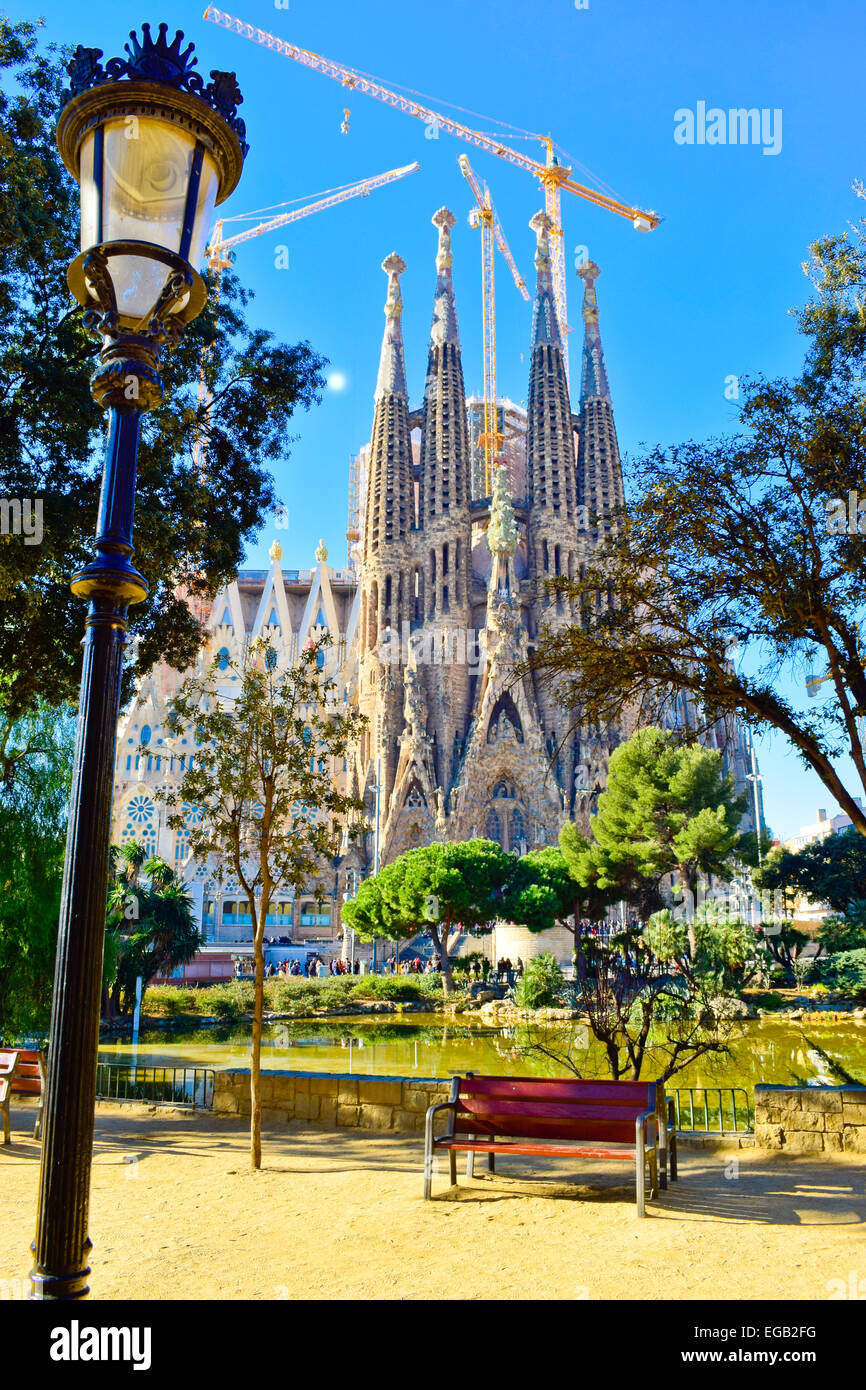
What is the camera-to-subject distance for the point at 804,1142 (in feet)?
23.2

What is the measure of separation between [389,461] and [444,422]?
3.43 m

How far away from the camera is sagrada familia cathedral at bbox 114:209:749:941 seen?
45312mm

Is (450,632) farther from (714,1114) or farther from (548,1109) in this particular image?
(548,1109)

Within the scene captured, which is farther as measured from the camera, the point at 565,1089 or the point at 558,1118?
the point at 565,1089

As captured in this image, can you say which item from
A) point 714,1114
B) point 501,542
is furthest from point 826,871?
Answer: point 714,1114

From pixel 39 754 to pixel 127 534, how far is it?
1026 centimetres

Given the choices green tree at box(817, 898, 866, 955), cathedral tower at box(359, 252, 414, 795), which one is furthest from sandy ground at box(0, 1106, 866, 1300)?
cathedral tower at box(359, 252, 414, 795)

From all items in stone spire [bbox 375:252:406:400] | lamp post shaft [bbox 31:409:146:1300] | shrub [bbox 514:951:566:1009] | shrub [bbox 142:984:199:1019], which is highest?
stone spire [bbox 375:252:406:400]

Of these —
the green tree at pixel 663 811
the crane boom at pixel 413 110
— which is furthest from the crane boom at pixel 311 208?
the green tree at pixel 663 811

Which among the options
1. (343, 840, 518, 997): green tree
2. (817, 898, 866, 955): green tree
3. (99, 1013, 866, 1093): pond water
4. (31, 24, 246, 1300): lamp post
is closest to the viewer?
(31, 24, 246, 1300): lamp post

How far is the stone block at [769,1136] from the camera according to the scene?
23.4 feet

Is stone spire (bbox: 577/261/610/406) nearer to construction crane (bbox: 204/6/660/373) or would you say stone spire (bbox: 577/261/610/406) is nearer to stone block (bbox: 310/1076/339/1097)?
construction crane (bbox: 204/6/660/373)

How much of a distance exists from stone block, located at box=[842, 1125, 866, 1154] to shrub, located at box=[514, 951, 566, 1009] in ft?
62.5
